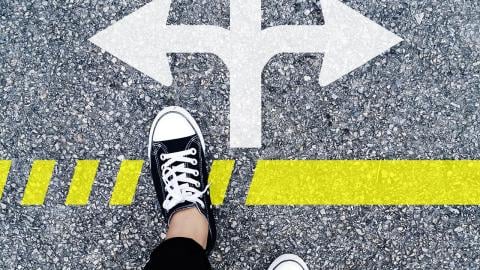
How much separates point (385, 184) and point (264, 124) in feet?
2.05

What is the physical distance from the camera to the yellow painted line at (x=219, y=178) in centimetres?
254

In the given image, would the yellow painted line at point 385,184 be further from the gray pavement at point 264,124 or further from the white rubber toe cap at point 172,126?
the white rubber toe cap at point 172,126

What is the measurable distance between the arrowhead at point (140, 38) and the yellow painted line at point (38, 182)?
1.99 feet

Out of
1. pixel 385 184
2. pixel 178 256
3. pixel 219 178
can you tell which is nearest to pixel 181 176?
pixel 219 178

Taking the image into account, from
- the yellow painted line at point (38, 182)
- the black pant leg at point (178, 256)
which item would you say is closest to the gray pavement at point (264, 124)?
the yellow painted line at point (38, 182)

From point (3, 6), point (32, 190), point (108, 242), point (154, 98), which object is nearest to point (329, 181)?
point (154, 98)

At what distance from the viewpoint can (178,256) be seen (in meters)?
2.26

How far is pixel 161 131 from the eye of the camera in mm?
2549

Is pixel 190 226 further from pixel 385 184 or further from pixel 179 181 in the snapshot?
pixel 385 184

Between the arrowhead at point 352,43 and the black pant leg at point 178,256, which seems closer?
the black pant leg at point 178,256

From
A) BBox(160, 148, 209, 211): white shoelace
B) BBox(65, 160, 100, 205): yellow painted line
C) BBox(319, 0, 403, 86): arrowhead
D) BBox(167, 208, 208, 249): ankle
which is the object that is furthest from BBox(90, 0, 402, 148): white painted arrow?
BBox(65, 160, 100, 205): yellow painted line

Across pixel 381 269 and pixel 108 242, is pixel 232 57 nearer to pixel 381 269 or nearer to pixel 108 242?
pixel 108 242

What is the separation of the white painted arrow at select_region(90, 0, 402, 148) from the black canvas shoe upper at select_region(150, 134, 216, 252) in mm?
201

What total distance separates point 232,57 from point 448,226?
127 centimetres
